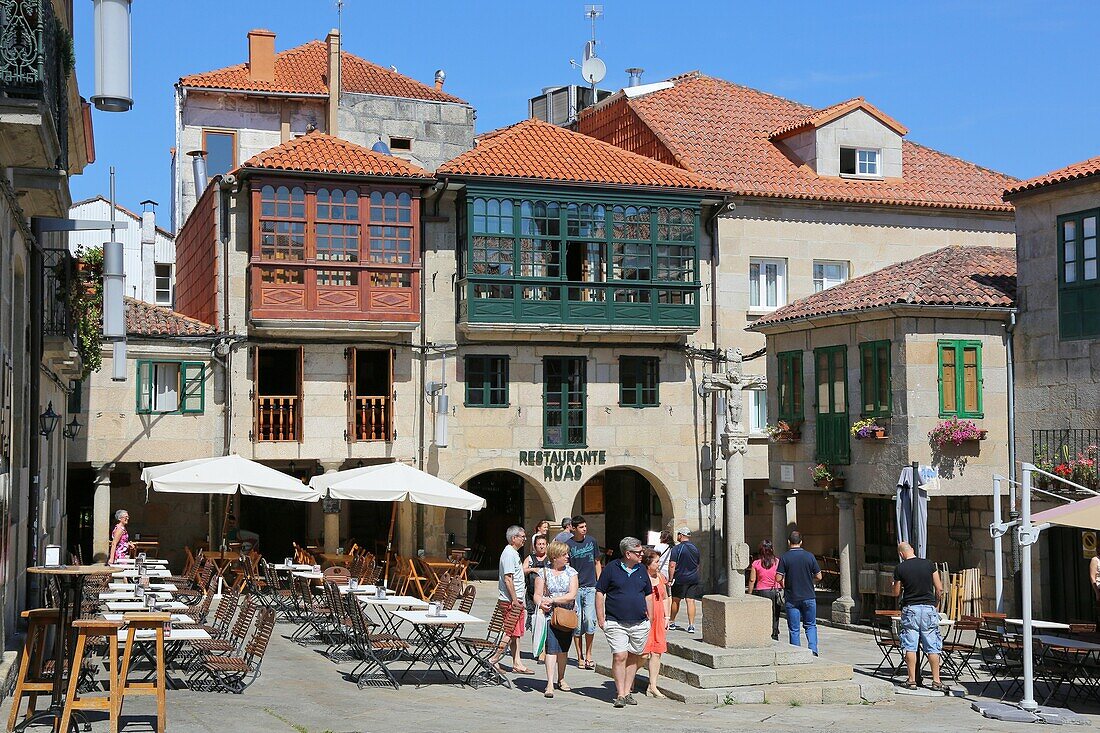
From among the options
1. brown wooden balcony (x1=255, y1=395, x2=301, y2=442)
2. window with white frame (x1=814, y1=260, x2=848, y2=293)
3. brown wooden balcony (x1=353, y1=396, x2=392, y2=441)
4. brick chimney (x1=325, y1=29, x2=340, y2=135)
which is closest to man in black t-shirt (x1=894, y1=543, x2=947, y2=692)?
brown wooden balcony (x1=353, y1=396, x2=392, y2=441)

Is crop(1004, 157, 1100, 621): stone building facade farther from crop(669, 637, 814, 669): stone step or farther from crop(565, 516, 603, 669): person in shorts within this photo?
crop(565, 516, 603, 669): person in shorts

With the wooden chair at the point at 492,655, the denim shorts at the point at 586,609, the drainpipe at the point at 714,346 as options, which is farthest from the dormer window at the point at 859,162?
the wooden chair at the point at 492,655

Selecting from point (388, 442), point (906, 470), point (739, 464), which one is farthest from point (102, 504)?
point (906, 470)

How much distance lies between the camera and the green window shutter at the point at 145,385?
28.3 m

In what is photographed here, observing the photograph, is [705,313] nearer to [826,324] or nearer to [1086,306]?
[826,324]

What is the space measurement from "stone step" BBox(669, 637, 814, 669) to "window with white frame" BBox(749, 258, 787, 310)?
1749 centimetres

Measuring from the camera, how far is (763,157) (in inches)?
1346

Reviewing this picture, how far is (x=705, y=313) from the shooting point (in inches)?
1270

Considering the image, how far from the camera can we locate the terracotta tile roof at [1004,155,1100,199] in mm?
21541

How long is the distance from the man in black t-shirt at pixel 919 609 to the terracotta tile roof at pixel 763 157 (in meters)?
16.8

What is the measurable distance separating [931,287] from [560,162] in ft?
32.6

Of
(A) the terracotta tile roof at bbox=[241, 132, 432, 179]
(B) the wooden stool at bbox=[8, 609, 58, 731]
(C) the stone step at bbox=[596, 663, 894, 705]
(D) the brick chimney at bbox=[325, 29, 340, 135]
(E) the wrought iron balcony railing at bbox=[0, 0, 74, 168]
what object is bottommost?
(C) the stone step at bbox=[596, 663, 894, 705]

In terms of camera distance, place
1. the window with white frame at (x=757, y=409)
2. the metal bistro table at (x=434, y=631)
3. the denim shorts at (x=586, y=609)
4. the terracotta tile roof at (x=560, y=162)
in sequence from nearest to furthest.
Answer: the metal bistro table at (x=434, y=631)
the denim shorts at (x=586, y=609)
the terracotta tile roof at (x=560, y=162)
the window with white frame at (x=757, y=409)

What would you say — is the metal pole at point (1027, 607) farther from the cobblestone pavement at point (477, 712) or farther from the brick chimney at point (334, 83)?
the brick chimney at point (334, 83)
